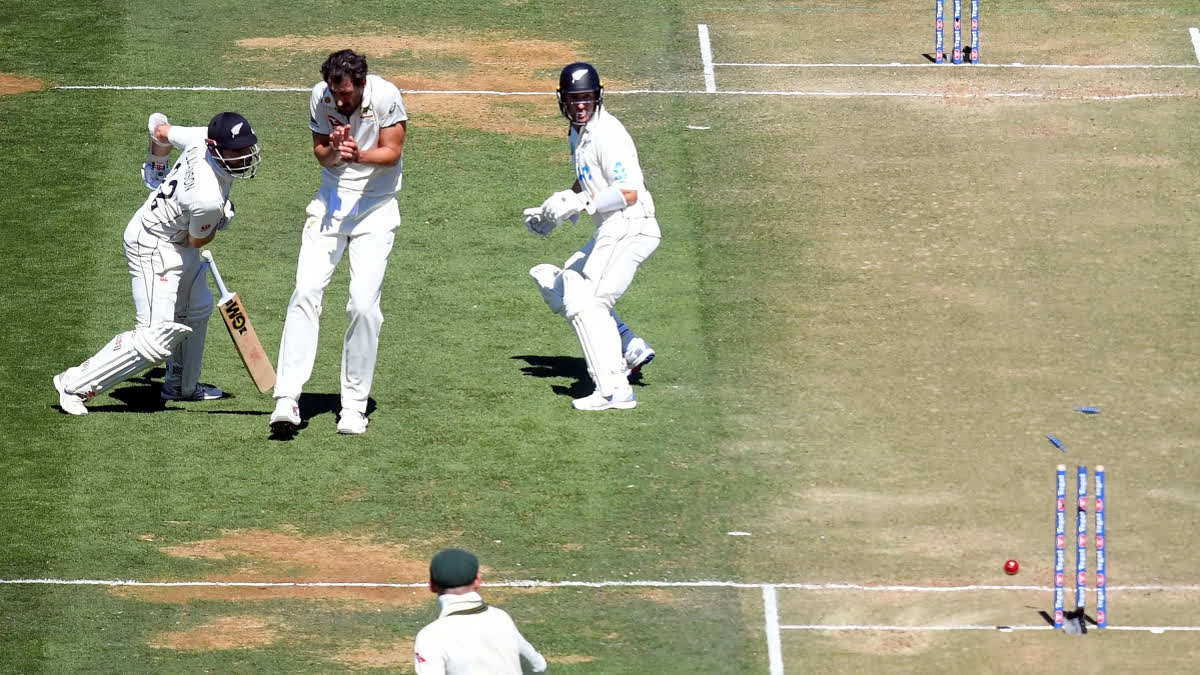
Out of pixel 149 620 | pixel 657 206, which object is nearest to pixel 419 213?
pixel 657 206

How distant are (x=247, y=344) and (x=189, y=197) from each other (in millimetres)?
1253

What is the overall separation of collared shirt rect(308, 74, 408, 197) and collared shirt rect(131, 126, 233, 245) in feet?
2.47

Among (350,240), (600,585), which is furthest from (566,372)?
(600,585)

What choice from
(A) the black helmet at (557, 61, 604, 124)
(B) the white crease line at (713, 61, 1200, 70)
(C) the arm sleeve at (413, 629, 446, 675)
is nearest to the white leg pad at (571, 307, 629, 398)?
Result: (A) the black helmet at (557, 61, 604, 124)

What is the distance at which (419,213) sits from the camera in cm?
1964

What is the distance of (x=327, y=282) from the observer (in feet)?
48.0

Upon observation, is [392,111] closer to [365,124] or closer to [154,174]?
[365,124]

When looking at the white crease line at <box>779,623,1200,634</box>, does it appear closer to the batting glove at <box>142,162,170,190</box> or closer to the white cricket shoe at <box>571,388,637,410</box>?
the white cricket shoe at <box>571,388,637,410</box>

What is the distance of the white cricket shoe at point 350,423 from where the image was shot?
49.0 feet

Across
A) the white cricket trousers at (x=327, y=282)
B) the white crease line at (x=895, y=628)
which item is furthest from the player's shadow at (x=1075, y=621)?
the white cricket trousers at (x=327, y=282)

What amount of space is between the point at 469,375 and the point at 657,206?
4.15m

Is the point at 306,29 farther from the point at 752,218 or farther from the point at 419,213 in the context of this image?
the point at 752,218

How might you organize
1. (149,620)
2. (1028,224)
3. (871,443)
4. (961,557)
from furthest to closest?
(1028,224), (871,443), (961,557), (149,620)

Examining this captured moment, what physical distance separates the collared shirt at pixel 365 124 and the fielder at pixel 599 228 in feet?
3.95
